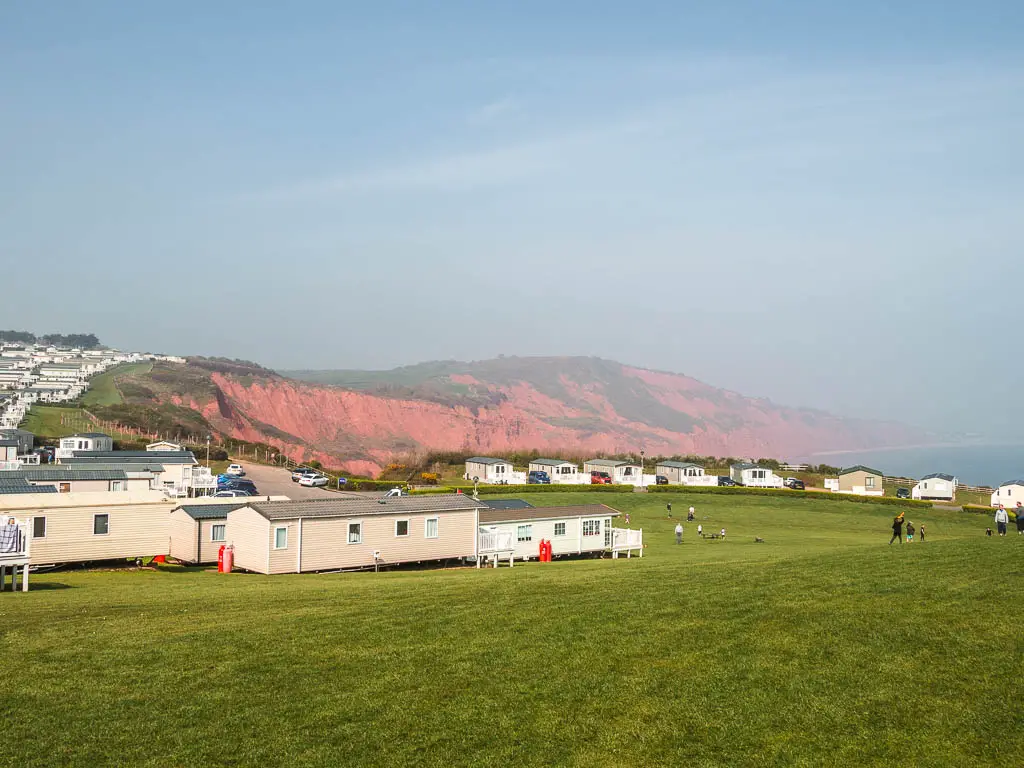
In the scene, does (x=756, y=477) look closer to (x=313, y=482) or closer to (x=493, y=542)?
(x=313, y=482)

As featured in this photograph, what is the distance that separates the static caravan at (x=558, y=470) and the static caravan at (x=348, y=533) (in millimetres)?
46672

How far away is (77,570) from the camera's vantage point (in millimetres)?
30750

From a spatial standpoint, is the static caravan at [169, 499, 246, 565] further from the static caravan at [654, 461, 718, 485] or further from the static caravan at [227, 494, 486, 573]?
the static caravan at [654, 461, 718, 485]

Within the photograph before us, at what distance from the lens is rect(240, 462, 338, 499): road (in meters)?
62.3

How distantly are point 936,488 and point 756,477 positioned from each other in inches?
705

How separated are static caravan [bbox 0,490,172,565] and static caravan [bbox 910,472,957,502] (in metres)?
66.9

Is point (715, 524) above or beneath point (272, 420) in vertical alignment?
beneath

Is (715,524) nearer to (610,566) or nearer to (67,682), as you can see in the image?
(610,566)

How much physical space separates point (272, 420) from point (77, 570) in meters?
121

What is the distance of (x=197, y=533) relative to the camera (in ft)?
110

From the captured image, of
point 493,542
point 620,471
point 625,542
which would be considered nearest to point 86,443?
point 620,471

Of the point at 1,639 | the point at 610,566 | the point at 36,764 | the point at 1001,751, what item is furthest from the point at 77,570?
the point at 1001,751

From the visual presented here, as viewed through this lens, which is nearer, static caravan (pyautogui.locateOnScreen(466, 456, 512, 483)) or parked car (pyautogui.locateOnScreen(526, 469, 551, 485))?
parked car (pyautogui.locateOnScreen(526, 469, 551, 485))

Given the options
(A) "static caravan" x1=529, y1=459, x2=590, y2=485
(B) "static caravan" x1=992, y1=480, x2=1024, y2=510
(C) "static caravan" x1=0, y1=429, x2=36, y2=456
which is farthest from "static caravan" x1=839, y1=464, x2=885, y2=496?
(C) "static caravan" x1=0, y1=429, x2=36, y2=456
